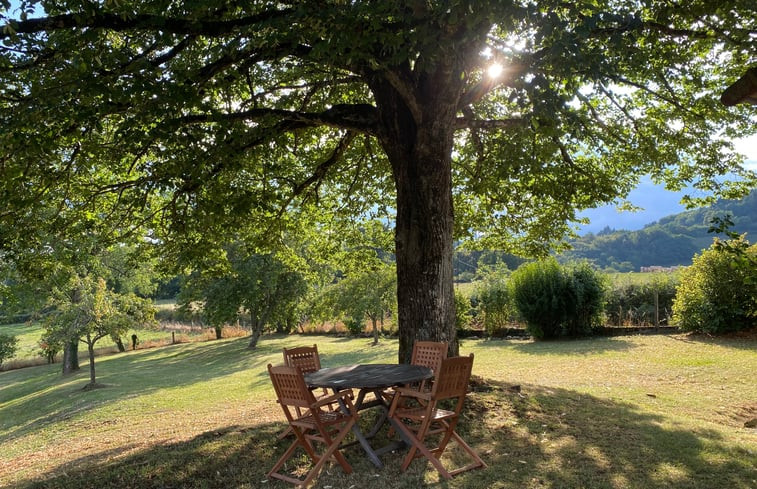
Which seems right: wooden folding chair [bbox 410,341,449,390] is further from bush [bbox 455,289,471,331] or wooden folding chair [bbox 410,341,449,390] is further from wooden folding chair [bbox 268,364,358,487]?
bush [bbox 455,289,471,331]

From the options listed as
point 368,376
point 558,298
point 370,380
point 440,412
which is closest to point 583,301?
point 558,298

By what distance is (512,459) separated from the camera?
5.30 metres

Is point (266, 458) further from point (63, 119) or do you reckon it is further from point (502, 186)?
point (502, 186)

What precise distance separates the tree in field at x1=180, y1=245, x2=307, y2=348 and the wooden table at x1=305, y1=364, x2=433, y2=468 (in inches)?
727

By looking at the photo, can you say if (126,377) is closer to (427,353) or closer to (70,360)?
(70,360)

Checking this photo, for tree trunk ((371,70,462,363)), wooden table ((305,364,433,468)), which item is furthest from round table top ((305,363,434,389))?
tree trunk ((371,70,462,363))

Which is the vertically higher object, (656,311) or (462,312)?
(462,312)

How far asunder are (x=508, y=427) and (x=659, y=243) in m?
82.9

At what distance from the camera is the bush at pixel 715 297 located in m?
15.3

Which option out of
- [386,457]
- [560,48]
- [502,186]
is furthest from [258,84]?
[386,457]

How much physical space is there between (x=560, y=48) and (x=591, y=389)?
7.68 meters

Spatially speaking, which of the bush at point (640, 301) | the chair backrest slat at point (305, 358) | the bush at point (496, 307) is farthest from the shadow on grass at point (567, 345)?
the chair backrest slat at point (305, 358)

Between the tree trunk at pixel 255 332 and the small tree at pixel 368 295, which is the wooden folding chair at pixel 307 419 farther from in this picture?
the tree trunk at pixel 255 332

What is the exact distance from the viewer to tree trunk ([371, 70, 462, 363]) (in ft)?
23.1
